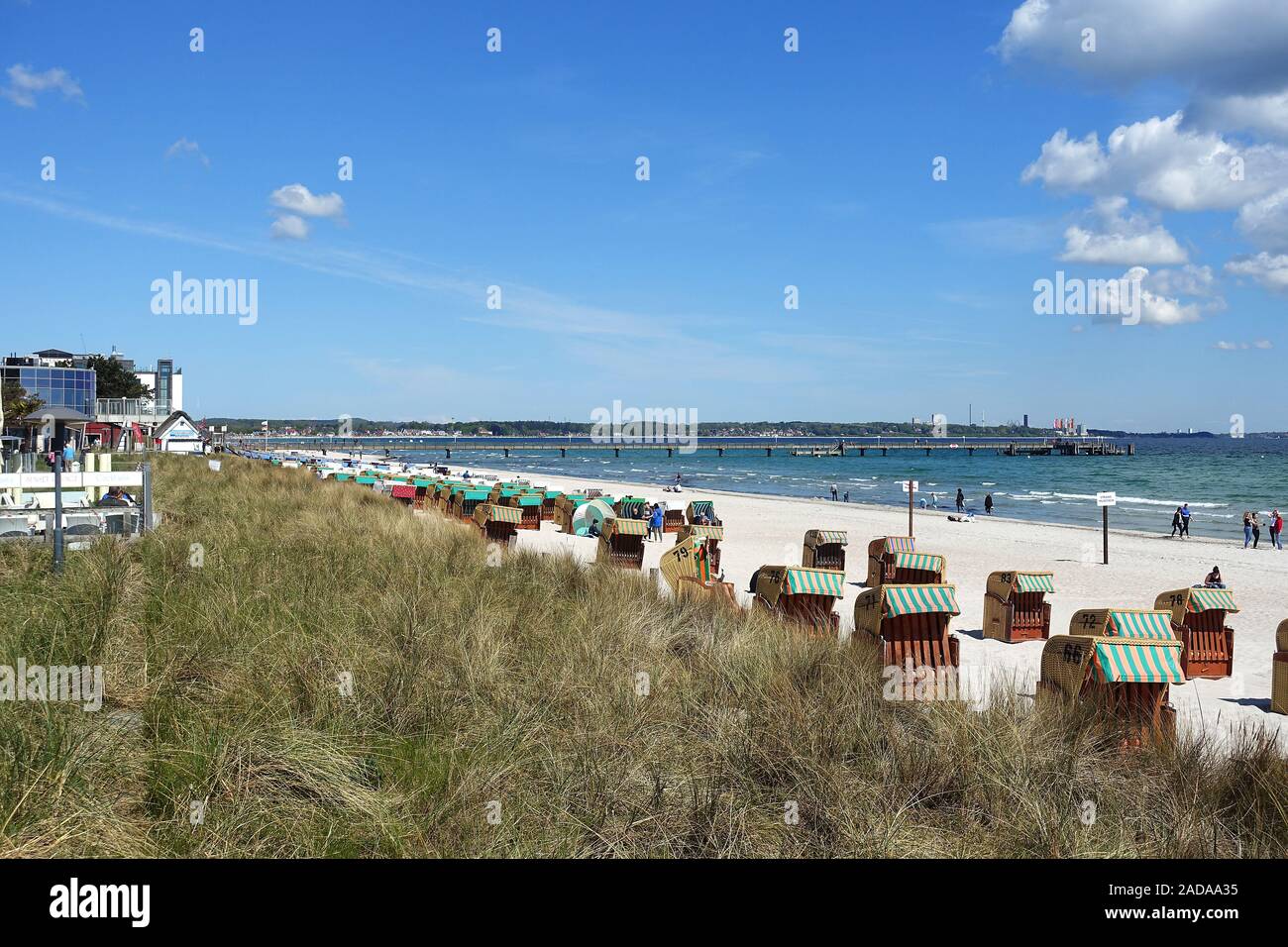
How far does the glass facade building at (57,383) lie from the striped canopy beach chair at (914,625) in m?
42.7

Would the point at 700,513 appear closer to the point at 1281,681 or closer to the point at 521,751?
the point at 1281,681

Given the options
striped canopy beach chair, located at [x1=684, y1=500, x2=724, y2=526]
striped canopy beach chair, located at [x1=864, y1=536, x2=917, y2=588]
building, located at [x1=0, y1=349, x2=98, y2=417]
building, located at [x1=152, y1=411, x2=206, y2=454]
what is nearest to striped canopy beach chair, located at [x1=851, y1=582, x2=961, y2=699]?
striped canopy beach chair, located at [x1=864, y1=536, x2=917, y2=588]

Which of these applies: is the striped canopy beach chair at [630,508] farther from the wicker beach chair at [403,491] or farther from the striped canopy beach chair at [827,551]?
the striped canopy beach chair at [827,551]

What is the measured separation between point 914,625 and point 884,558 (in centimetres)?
675

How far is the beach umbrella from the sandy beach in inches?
23.7

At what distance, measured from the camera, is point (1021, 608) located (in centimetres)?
1252

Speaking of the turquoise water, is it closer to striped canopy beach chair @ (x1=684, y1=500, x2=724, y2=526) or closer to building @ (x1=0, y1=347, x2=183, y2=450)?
striped canopy beach chair @ (x1=684, y1=500, x2=724, y2=526)

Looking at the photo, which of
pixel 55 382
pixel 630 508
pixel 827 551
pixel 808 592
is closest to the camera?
pixel 808 592

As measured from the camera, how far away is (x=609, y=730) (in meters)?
4.68

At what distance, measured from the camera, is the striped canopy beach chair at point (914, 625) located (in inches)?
362

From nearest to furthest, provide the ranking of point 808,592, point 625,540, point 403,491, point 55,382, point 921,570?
point 808,592 → point 921,570 → point 625,540 → point 403,491 → point 55,382

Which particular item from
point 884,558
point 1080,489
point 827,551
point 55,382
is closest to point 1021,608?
point 884,558
